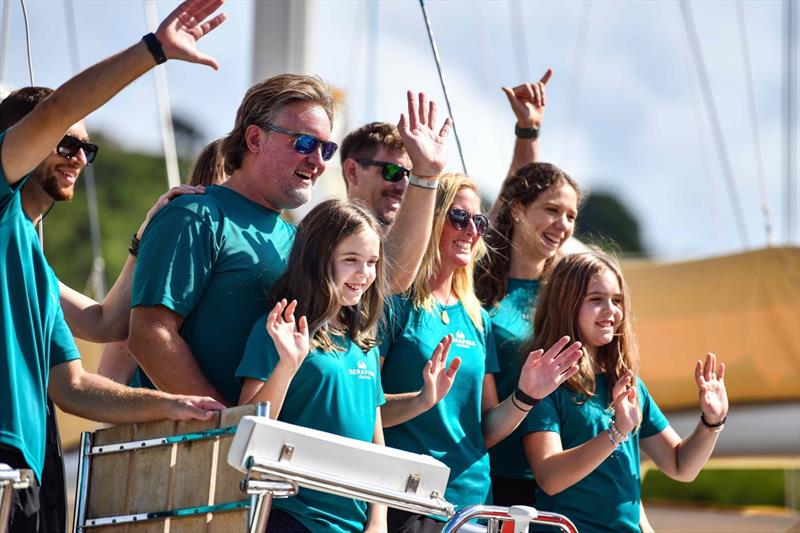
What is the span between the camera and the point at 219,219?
349cm

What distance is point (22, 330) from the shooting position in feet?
9.30

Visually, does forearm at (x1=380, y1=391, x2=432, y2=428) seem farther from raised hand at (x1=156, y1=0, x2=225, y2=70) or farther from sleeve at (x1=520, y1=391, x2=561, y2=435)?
raised hand at (x1=156, y1=0, x2=225, y2=70)

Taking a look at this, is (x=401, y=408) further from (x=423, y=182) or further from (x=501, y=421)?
(x=423, y=182)

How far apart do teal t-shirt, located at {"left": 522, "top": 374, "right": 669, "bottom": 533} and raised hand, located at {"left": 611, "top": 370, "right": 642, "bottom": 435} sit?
0.24 metres

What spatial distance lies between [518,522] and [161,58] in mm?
1404

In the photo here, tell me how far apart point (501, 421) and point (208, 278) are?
1.12 meters

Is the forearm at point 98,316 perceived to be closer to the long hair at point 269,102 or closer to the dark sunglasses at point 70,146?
the long hair at point 269,102

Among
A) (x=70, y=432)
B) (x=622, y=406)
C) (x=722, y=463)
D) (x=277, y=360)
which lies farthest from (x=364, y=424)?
(x=70, y=432)

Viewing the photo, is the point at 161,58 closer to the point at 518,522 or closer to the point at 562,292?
the point at 518,522

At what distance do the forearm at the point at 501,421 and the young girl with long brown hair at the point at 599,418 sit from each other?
0.57 feet

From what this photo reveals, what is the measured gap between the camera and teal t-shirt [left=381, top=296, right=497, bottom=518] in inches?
150

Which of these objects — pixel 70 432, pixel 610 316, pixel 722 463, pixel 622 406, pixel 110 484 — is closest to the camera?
pixel 110 484

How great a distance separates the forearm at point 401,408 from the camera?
12.1ft

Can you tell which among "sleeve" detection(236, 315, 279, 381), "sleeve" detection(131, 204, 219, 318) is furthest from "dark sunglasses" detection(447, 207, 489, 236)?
"sleeve" detection(236, 315, 279, 381)
